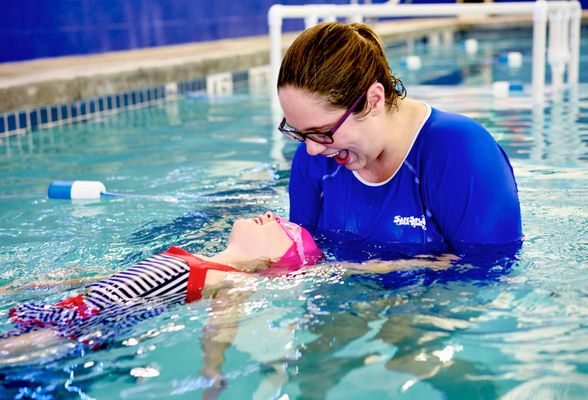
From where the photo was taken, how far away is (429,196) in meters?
3.00

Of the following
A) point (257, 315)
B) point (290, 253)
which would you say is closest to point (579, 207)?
point (290, 253)

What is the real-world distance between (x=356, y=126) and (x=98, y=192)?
2418mm

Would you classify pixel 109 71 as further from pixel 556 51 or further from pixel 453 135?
pixel 453 135

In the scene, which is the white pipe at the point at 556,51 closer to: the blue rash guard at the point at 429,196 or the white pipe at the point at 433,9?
the white pipe at the point at 433,9

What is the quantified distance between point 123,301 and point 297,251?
26.7 inches

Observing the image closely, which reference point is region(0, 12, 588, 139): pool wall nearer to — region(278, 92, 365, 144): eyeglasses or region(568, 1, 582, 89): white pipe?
region(568, 1, 582, 89): white pipe

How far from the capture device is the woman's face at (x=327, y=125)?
264cm

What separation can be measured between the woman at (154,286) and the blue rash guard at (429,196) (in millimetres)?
210

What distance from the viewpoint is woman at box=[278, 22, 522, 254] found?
263cm

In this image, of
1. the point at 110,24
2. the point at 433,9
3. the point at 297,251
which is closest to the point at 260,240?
the point at 297,251

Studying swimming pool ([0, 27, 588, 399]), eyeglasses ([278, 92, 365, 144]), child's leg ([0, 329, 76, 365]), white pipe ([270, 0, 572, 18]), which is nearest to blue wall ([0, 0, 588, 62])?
white pipe ([270, 0, 572, 18])

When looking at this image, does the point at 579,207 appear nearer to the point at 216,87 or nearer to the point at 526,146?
the point at 526,146

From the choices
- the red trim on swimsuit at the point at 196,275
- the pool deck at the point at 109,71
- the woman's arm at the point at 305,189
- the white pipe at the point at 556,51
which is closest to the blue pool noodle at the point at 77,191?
the woman's arm at the point at 305,189

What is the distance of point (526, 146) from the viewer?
19.7ft
